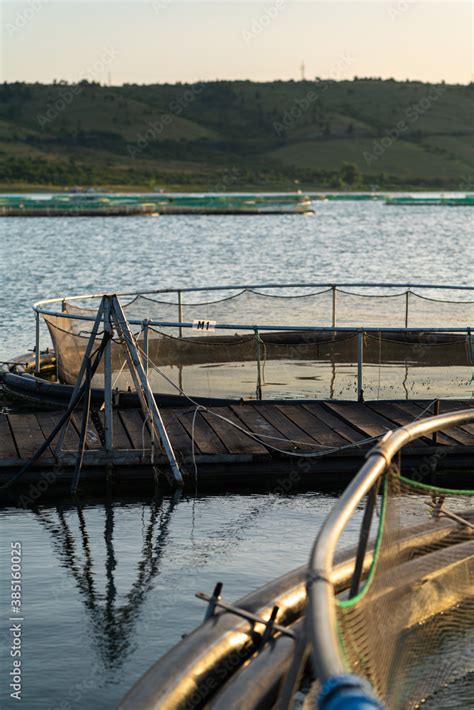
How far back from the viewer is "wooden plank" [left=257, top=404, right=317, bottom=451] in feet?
48.8

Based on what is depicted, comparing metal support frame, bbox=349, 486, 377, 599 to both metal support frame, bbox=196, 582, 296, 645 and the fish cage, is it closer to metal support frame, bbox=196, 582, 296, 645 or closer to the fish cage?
metal support frame, bbox=196, 582, 296, 645

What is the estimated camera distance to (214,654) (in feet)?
23.9

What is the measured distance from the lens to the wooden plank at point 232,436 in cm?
1470

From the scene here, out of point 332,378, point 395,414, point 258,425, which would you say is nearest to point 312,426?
point 258,425

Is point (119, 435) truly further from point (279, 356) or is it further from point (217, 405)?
point (279, 356)

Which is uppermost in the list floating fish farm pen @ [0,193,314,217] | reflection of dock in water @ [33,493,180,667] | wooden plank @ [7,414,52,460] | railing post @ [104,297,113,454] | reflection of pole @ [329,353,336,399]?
floating fish farm pen @ [0,193,314,217]

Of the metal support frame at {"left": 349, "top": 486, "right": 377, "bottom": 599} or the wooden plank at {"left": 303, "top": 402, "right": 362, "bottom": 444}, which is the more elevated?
the metal support frame at {"left": 349, "top": 486, "right": 377, "bottom": 599}

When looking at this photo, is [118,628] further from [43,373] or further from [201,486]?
[43,373]

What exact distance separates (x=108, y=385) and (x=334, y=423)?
3720mm

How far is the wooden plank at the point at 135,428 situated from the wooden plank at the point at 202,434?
0.62 meters

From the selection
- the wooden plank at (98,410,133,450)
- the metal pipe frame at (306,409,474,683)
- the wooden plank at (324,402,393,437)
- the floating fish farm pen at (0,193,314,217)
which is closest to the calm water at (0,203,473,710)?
the wooden plank at (98,410,133,450)

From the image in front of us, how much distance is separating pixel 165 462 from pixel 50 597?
3583 millimetres

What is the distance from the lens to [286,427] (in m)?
15.8

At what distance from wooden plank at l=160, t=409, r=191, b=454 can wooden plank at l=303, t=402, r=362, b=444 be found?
2.13 meters
